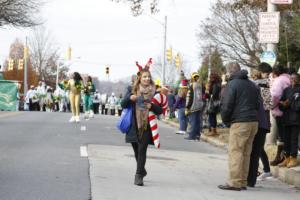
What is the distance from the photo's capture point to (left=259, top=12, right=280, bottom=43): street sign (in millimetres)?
16266

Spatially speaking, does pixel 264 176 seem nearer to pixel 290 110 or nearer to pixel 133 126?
pixel 290 110

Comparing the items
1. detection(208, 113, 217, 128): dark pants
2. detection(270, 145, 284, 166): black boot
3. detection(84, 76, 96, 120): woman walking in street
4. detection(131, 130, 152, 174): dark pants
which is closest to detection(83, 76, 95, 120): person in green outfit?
detection(84, 76, 96, 120): woman walking in street

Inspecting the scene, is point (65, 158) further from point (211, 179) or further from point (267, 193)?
point (267, 193)

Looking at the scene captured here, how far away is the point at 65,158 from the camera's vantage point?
43.0 ft

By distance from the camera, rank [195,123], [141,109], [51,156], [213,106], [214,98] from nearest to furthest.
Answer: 1. [141,109]
2. [51,156]
3. [195,123]
4. [213,106]
5. [214,98]

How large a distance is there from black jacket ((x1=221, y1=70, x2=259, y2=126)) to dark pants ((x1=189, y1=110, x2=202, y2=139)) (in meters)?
8.82

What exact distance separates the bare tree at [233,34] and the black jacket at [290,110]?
33941mm

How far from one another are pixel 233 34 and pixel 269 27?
3404 cm

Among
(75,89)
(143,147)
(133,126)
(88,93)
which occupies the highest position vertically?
(75,89)

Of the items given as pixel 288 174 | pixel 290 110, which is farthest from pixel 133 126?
pixel 290 110

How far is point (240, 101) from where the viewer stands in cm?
1083

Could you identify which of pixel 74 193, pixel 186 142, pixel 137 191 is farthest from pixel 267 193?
pixel 186 142

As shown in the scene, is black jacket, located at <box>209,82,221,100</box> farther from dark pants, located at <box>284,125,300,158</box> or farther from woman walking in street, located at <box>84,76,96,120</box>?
dark pants, located at <box>284,125,300,158</box>

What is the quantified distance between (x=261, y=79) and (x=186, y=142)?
25.1 ft
